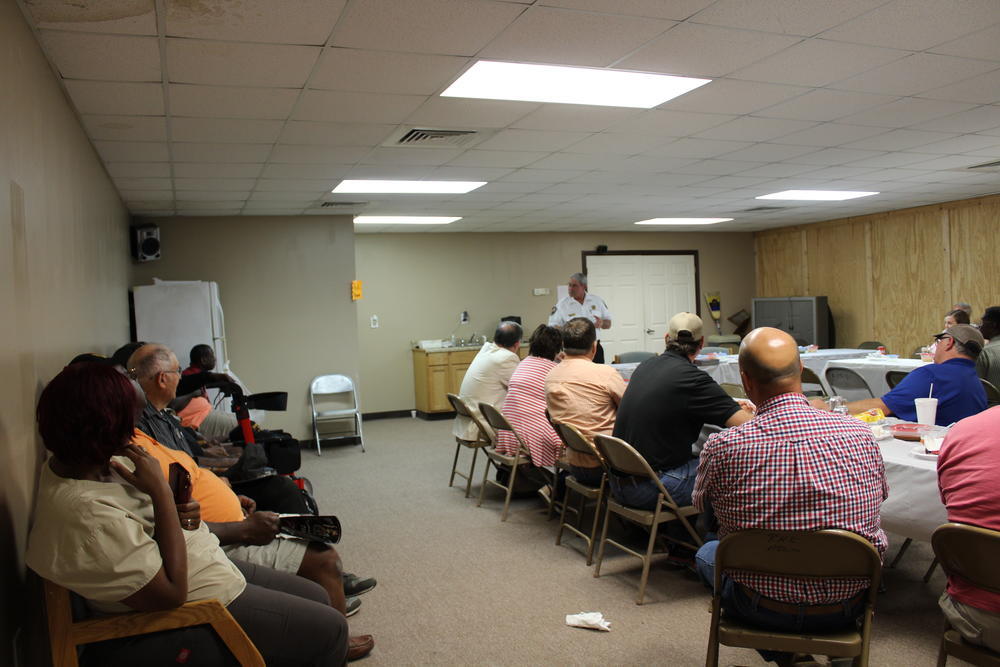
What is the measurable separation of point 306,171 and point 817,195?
5.65m

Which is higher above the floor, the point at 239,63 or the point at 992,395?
the point at 239,63

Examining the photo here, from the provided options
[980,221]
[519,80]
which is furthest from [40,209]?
[980,221]

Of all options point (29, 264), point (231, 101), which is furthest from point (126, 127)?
point (29, 264)

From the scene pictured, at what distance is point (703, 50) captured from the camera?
3262mm

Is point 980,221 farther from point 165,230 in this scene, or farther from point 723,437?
point 165,230

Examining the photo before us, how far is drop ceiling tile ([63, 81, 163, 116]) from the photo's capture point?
3.41 metres

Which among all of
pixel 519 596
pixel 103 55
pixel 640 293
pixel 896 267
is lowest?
pixel 519 596

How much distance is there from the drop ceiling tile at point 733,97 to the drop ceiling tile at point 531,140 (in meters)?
0.78

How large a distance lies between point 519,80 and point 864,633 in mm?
2725

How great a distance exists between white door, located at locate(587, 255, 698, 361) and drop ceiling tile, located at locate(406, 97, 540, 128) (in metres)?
7.01

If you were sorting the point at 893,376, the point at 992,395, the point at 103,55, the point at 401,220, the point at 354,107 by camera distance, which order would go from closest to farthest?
the point at 103,55 < the point at 354,107 < the point at 992,395 < the point at 893,376 < the point at 401,220

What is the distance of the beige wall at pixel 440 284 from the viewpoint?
10.1 m

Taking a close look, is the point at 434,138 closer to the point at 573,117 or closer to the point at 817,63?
the point at 573,117

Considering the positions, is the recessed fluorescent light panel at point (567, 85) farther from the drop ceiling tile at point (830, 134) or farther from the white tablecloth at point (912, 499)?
the white tablecloth at point (912, 499)
